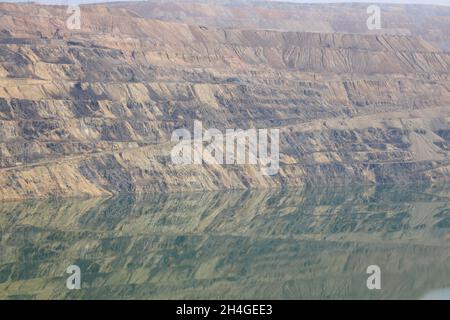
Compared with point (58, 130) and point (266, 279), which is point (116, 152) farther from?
point (266, 279)

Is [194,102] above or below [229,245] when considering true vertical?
above

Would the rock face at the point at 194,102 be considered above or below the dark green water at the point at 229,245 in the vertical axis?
above

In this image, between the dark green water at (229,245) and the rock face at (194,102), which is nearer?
the dark green water at (229,245)

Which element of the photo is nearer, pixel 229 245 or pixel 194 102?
pixel 229 245

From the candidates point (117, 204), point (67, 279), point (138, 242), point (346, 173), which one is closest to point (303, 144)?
point (346, 173)

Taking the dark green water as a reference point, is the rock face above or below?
above
